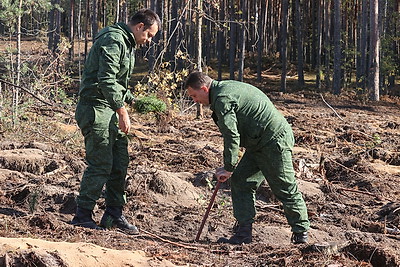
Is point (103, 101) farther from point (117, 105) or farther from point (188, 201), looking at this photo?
point (188, 201)

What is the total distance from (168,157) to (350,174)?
3.12 metres

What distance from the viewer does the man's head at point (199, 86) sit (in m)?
5.85

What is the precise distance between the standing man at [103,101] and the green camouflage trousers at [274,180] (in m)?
1.32

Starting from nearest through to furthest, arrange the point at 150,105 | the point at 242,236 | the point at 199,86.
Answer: the point at 199,86
the point at 242,236
the point at 150,105

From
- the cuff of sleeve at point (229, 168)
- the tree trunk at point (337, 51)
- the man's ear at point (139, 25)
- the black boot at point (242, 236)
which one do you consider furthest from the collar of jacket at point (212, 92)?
the tree trunk at point (337, 51)

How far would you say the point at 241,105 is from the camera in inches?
235

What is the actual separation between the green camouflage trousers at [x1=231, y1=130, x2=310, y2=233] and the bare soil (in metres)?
0.32

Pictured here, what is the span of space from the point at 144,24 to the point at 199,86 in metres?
0.92

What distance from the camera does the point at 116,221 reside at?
6.50 metres

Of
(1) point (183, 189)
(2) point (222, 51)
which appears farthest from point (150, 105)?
(2) point (222, 51)

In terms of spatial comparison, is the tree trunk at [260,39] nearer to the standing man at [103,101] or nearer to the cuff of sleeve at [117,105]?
the standing man at [103,101]

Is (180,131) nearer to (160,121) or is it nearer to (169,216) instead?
(160,121)

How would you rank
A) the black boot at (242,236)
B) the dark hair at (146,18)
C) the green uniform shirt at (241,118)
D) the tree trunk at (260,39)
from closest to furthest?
the green uniform shirt at (241,118) → the dark hair at (146,18) → the black boot at (242,236) → the tree trunk at (260,39)

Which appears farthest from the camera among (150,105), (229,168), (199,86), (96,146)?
(150,105)
